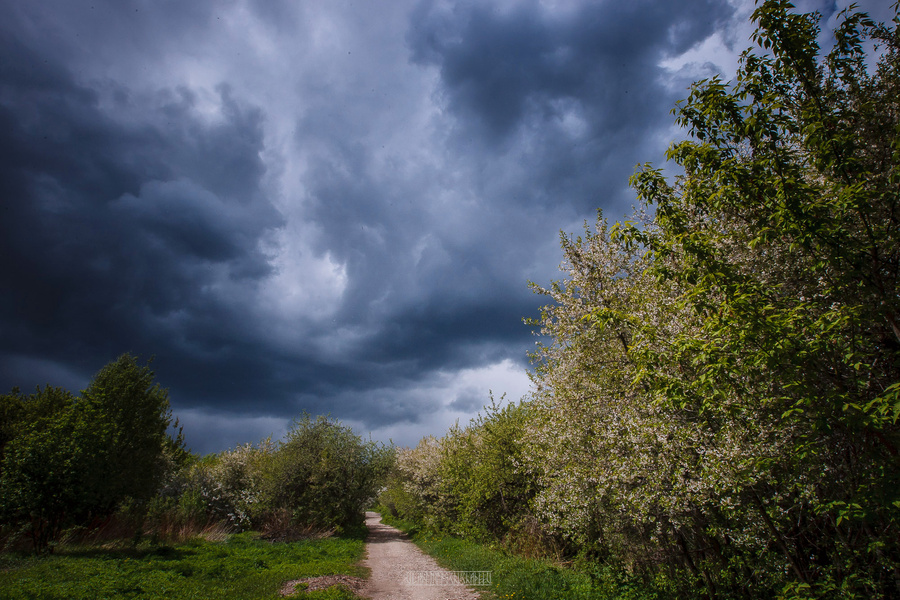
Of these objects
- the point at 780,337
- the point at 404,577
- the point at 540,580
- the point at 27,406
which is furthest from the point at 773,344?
the point at 27,406

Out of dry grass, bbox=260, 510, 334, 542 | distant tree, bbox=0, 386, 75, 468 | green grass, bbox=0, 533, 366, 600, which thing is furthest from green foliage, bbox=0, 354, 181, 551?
distant tree, bbox=0, 386, 75, 468

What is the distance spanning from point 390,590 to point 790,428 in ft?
41.1

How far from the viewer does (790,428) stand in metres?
6.08

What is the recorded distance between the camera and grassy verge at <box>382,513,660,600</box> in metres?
10.2

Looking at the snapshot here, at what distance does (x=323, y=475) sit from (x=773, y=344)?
31279 mm

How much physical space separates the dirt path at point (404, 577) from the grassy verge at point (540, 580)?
0.91 m

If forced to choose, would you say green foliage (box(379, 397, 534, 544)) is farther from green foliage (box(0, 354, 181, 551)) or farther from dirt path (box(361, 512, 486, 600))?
green foliage (box(0, 354, 181, 551))

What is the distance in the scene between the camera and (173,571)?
1334 cm

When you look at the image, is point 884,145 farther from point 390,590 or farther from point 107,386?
point 107,386

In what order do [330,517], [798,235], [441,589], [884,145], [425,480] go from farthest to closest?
[425,480], [330,517], [441,589], [884,145], [798,235]

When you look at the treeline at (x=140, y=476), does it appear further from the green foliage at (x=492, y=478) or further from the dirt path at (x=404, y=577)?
the green foliage at (x=492, y=478)

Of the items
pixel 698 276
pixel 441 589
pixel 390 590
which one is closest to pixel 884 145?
pixel 698 276

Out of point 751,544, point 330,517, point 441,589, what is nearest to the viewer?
point 751,544

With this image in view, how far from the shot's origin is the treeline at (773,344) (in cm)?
477
